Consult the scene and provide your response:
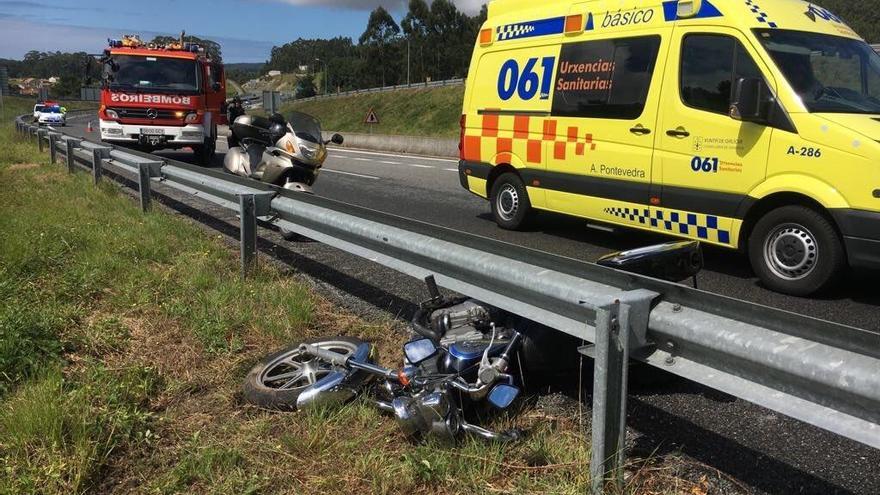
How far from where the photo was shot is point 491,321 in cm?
321

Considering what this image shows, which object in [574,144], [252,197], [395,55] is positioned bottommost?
[252,197]

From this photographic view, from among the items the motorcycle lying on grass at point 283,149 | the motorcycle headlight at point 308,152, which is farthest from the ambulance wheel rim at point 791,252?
the motorcycle headlight at point 308,152

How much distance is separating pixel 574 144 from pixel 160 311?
4.41 metres

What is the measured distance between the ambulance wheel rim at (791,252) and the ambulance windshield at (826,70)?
92cm

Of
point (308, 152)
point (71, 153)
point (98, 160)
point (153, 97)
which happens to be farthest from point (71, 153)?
point (308, 152)

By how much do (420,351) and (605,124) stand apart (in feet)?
14.1

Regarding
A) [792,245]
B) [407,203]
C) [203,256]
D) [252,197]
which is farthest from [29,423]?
[407,203]

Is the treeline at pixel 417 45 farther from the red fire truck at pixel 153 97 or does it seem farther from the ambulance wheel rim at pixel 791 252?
the ambulance wheel rim at pixel 791 252

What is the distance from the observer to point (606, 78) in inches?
259

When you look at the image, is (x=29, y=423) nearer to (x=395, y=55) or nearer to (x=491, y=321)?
(x=491, y=321)

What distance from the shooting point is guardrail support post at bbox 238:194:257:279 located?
15.8 ft

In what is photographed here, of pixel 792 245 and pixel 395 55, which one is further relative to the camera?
pixel 395 55

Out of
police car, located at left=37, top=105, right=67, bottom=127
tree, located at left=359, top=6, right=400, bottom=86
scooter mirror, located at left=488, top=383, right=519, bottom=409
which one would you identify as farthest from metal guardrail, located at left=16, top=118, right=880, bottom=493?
tree, located at left=359, top=6, right=400, bottom=86

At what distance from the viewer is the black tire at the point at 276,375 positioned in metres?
2.95
